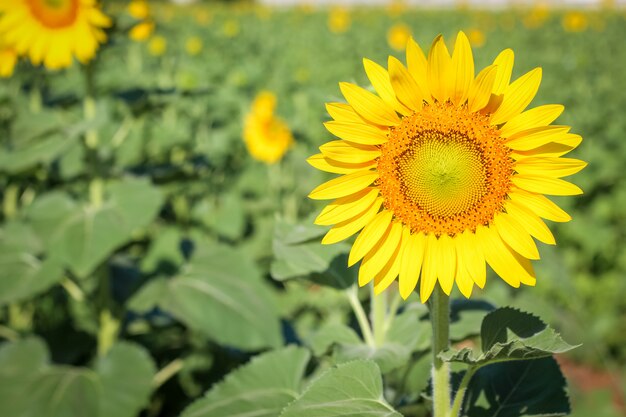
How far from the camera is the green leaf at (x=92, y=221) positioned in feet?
7.27

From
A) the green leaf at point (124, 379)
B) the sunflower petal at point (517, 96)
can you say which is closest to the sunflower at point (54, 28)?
the green leaf at point (124, 379)

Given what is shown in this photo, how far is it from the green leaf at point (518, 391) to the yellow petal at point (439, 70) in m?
0.62

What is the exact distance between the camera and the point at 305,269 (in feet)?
5.14

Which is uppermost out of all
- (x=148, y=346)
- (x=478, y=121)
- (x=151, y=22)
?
(x=151, y=22)

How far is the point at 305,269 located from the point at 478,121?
1.97 ft

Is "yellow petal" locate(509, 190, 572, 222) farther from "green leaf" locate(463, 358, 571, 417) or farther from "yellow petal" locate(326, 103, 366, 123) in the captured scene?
"green leaf" locate(463, 358, 571, 417)

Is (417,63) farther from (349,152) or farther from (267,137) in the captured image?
(267,137)

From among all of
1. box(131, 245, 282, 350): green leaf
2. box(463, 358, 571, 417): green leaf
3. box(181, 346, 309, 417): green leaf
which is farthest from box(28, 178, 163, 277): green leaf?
box(463, 358, 571, 417): green leaf

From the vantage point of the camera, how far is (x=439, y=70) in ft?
3.65

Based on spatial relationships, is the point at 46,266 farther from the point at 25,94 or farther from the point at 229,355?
the point at 25,94

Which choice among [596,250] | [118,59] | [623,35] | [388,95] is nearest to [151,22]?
[388,95]

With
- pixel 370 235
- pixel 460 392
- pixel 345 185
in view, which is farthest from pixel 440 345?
pixel 345 185

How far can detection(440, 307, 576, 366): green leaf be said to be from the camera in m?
1.03

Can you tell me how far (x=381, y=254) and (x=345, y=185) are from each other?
140 mm
